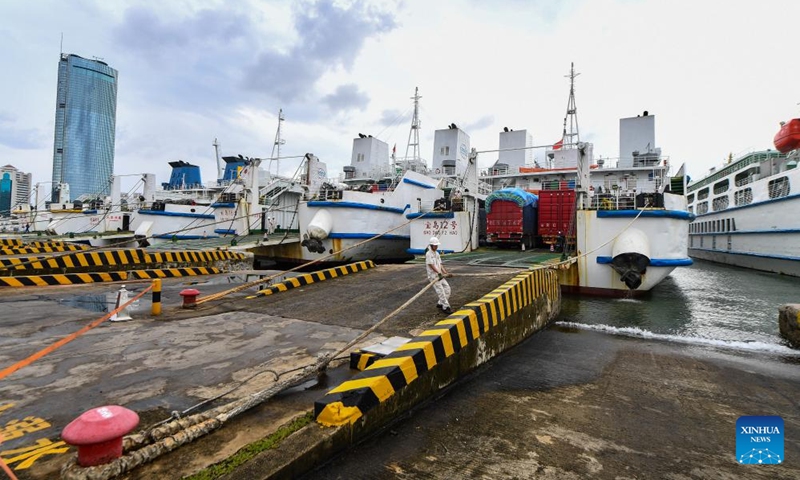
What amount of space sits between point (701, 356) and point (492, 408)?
13.5ft

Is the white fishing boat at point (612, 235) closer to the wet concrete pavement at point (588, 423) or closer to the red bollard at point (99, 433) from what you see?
the wet concrete pavement at point (588, 423)

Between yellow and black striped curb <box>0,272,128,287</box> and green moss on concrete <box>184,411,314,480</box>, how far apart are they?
355 inches

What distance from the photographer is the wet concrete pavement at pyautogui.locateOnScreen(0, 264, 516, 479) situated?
2512 mm

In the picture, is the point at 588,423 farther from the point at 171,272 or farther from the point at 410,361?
the point at 171,272

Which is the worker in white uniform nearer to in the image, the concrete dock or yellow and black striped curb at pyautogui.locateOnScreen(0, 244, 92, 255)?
the concrete dock

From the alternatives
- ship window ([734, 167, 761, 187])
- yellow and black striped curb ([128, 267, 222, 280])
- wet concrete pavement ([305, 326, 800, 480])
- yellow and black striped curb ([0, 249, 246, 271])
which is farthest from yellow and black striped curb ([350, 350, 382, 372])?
ship window ([734, 167, 761, 187])

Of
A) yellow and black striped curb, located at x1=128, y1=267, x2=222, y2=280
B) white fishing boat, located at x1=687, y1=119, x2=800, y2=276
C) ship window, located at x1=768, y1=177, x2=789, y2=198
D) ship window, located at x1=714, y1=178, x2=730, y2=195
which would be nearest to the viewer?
yellow and black striped curb, located at x1=128, y1=267, x2=222, y2=280

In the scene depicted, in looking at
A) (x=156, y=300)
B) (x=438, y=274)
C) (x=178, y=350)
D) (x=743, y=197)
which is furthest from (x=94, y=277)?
(x=743, y=197)

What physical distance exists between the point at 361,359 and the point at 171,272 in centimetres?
946

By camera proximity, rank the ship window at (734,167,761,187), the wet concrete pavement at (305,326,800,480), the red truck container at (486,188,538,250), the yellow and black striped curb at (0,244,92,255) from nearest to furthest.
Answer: the wet concrete pavement at (305,326,800,480) < the red truck container at (486,188,538,250) < the yellow and black striped curb at (0,244,92,255) < the ship window at (734,167,761,187)

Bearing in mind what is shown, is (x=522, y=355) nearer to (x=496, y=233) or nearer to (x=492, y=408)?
(x=492, y=408)

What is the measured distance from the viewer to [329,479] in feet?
7.42

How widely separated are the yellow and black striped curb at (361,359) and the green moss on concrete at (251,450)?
102 centimetres

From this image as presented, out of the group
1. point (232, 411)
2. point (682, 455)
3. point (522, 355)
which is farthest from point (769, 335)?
point (232, 411)
